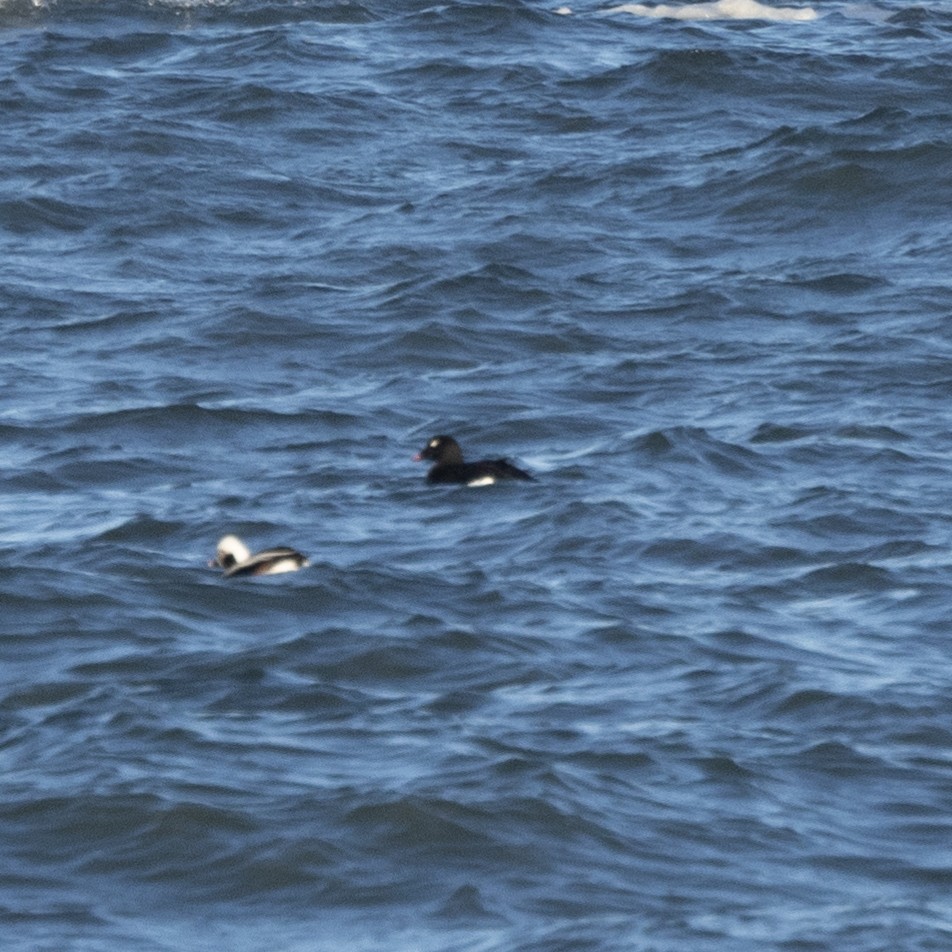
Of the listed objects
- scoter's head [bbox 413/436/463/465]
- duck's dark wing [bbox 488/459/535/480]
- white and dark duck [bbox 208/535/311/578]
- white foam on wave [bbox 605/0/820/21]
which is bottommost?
white foam on wave [bbox 605/0/820/21]

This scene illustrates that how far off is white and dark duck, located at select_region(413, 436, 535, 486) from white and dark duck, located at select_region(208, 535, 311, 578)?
4.10 ft

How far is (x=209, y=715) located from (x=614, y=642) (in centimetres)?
179

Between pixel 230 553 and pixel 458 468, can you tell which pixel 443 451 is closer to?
pixel 458 468

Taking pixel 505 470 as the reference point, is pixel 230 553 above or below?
above

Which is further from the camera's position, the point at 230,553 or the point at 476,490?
Answer: the point at 476,490

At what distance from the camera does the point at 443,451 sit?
13.2m

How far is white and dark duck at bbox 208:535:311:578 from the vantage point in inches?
456

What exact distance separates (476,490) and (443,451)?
10.7 inches

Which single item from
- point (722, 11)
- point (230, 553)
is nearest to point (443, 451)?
point (230, 553)

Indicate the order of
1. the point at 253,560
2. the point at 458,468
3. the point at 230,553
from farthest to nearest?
the point at 458,468 < the point at 230,553 < the point at 253,560

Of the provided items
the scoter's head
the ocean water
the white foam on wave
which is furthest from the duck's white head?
the white foam on wave

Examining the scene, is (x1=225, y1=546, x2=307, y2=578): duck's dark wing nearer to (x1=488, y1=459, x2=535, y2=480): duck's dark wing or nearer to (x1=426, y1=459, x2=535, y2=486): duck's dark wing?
(x1=426, y1=459, x2=535, y2=486): duck's dark wing

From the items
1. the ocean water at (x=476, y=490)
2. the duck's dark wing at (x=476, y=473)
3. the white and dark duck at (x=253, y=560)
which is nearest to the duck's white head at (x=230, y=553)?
the white and dark duck at (x=253, y=560)

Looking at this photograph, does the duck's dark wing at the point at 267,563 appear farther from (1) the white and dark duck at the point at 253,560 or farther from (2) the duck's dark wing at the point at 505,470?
(2) the duck's dark wing at the point at 505,470
